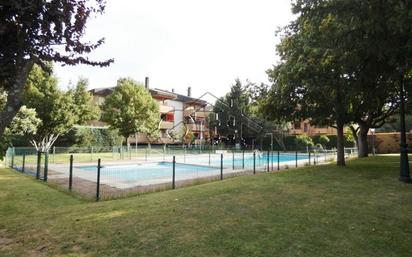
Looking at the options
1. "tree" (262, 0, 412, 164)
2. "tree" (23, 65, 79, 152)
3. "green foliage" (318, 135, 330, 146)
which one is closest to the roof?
"tree" (23, 65, 79, 152)

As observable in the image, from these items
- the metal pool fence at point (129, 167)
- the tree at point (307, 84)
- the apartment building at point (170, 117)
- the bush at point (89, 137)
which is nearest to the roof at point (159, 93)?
the apartment building at point (170, 117)

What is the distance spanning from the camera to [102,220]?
20.3 feet

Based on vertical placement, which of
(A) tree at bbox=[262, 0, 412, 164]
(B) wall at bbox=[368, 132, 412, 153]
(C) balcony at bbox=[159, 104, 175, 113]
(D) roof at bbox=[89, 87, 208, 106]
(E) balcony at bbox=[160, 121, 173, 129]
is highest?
(D) roof at bbox=[89, 87, 208, 106]

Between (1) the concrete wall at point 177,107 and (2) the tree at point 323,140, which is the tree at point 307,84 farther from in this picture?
(1) the concrete wall at point 177,107

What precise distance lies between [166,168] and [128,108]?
15.2m

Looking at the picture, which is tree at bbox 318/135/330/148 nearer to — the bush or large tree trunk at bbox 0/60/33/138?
the bush

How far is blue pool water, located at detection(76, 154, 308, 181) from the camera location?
1594 centimetres

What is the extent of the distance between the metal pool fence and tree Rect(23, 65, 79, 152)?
161 inches

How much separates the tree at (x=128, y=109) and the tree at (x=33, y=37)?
28.4 metres

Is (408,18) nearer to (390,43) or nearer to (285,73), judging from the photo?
(390,43)

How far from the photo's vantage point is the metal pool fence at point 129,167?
455 inches

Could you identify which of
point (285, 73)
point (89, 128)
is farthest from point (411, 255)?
point (89, 128)

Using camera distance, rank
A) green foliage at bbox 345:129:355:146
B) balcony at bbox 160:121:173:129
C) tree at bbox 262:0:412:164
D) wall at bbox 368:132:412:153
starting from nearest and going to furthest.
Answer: tree at bbox 262:0:412:164 → wall at bbox 368:132:412:153 → green foliage at bbox 345:129:355:146 → balcony at bbox 160:121:173:129

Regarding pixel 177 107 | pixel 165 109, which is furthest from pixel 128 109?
pixel 177 107
